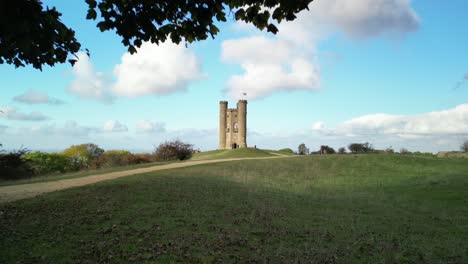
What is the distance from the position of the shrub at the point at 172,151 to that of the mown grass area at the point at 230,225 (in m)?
20.6

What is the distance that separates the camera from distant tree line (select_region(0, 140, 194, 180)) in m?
28.7

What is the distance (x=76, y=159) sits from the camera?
61625 mm

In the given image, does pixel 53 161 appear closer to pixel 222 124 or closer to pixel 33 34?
pixel 222 124

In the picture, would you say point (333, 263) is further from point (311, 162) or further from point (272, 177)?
point (311, 162)

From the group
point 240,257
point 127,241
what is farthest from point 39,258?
point 240,257

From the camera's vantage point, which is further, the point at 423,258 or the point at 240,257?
the point at 423,258

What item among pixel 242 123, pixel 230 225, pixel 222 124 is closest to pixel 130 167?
pixel 230 225

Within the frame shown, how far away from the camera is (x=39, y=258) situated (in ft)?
24.4

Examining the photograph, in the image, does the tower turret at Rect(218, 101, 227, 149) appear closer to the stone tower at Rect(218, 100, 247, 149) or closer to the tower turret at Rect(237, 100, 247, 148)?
the stone tower at Rect(218, 100, 247, 149)

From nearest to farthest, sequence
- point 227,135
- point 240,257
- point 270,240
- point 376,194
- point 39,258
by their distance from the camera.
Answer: point 39,258 → point 240,257 → point 270,240 → point 376,194 → point 227,135

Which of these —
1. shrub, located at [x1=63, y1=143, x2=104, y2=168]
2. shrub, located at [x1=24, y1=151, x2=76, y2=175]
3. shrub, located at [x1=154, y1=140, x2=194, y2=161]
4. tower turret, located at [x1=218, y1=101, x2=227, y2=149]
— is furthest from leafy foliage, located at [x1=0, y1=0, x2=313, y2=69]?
tower turret, located at [x1=218, y1=101, x2=227, y2=149]

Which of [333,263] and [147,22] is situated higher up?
[147,22]

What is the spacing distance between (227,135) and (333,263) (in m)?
63.1

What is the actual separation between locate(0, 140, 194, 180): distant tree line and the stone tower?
839 inches
